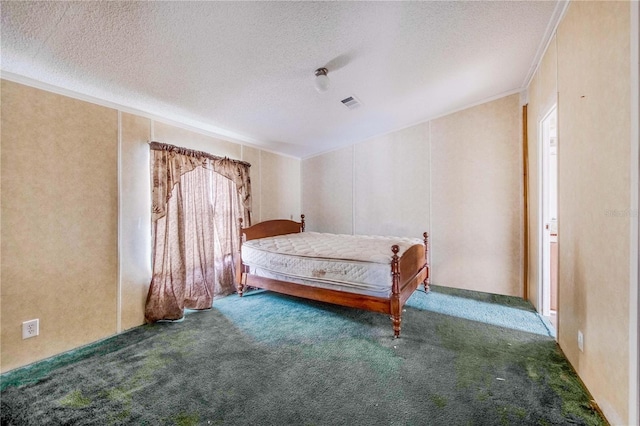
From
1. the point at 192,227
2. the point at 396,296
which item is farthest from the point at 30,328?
the point at 396,296

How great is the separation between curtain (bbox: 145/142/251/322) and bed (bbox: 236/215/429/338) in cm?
27

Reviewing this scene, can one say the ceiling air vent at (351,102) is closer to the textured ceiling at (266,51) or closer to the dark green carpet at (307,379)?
the textured ceiling at (266,51)

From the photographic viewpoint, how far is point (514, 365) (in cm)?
184

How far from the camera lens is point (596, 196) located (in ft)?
4.80

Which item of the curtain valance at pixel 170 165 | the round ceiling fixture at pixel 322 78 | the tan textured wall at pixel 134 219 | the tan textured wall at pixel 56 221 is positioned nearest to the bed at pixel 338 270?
the curtain valance at pixel 170 165

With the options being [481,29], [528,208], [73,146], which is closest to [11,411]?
[73,146]

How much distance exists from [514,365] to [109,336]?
3.58 metres

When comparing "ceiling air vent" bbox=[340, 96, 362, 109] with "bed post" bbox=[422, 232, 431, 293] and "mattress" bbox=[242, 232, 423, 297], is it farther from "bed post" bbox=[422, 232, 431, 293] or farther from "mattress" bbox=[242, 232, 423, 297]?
"bed post" bbox=[422, 232, 431, 293]

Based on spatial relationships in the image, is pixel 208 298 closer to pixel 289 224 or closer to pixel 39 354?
pixel 39 354

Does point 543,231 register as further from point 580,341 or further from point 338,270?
point 338,270

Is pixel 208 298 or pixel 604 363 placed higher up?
pixel 604 363

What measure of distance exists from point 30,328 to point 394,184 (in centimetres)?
442

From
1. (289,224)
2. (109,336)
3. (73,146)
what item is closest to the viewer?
(73,146)

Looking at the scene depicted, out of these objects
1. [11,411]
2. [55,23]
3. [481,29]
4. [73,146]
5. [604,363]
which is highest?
[481,29]
